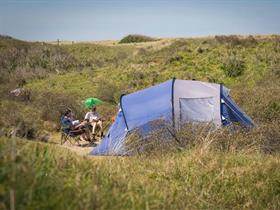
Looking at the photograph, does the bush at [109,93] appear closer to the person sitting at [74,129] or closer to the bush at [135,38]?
the person sitting at [74,129]

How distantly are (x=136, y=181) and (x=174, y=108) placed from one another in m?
7.64

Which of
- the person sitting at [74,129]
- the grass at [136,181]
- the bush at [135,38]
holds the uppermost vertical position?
the grass at [136,181]

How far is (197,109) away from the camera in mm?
13492

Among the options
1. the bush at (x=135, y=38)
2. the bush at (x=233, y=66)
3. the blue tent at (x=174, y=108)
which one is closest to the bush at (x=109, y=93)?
the bush at (x=233, y=66)

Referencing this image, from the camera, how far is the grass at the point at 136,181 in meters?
3.66

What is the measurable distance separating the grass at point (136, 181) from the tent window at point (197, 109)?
369 centimetres

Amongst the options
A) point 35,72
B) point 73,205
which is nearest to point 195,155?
point 73,205

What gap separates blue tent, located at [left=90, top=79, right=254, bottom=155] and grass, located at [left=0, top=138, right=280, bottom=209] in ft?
12.1

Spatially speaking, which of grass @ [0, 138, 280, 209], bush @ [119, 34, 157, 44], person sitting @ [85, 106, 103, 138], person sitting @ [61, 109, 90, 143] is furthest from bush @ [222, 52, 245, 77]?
bush @ [119, 34, 157, 44]

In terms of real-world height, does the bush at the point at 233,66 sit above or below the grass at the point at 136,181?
below

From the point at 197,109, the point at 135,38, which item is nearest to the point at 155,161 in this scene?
the point at 197,109

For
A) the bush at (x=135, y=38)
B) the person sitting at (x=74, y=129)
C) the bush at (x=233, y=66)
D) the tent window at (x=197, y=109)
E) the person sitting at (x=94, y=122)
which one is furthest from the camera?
the bush at (x=135, y=38)

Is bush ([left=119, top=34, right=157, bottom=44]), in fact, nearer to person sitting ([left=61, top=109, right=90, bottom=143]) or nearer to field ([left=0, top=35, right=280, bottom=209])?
field ([left=0, top=35, right=280, bottom=209])

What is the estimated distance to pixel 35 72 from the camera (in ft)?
126
